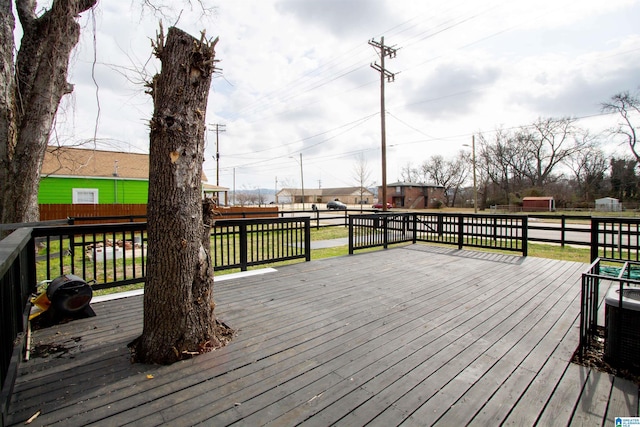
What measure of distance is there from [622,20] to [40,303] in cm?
1138

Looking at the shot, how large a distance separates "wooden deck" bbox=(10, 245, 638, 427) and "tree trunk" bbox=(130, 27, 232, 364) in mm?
212

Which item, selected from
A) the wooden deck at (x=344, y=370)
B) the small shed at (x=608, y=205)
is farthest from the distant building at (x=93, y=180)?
the small shed at (x=608, y=205)

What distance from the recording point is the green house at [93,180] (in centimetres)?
1409

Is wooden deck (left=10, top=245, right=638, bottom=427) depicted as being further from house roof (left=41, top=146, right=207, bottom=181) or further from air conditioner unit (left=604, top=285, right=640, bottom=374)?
house roof (left=41, top=146, right=207, bottom=181)

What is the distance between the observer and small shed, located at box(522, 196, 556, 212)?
28112 millimetres

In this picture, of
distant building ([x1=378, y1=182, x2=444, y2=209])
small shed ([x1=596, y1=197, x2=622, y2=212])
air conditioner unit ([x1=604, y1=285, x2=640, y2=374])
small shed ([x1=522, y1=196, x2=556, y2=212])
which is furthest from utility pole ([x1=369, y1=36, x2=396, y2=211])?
distant building ([x1=378, y1=182, x2=444, y2=209])

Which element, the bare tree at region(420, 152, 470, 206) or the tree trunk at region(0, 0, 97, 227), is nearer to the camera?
the tree trunk at region(0, 0, 97, 227)

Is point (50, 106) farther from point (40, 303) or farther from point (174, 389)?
point (174, 389)

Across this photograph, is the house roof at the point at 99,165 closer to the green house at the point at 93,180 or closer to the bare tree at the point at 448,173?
the green house at the point at 93,180

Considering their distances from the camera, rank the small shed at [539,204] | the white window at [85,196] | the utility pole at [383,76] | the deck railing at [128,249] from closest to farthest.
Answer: the deck railing at [128,249]
the utility pole at [383,76]
the white window at [85,196]
the small shed at [539,204]

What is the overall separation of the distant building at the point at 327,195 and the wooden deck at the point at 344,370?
200 ft

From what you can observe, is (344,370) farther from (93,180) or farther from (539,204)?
(539,204)

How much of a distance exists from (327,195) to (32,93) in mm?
65712

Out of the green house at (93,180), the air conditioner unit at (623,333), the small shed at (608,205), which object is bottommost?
the air conditioner unit at (623,333)
